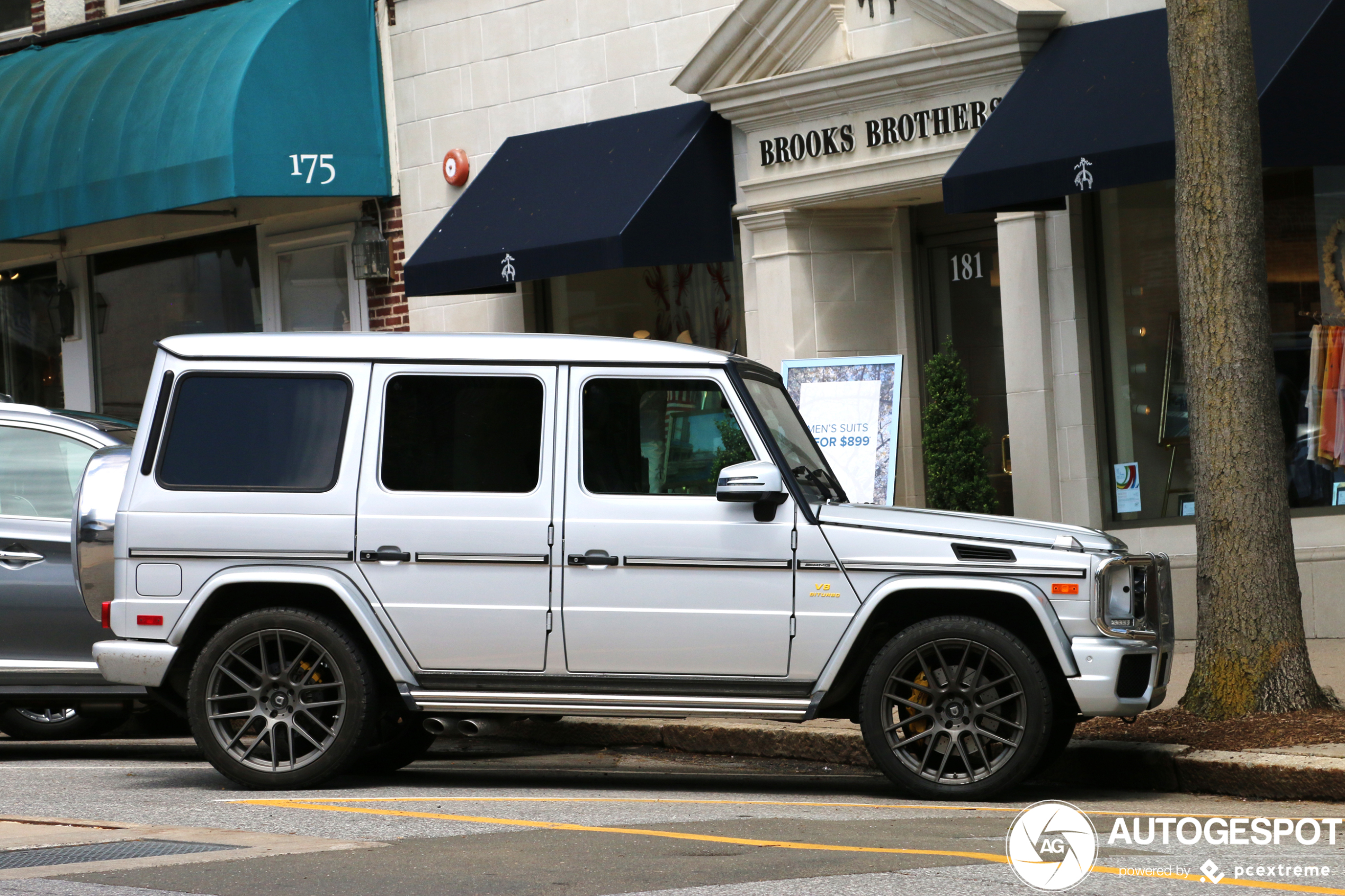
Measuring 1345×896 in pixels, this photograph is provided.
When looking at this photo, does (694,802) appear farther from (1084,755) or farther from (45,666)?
(45,666)

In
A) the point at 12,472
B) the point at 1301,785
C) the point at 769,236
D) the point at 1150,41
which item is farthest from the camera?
the point at 769,236

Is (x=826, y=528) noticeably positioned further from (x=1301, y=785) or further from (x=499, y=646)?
(x=1301, y=785)

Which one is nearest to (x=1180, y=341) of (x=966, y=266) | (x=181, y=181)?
(x=966, y=266)

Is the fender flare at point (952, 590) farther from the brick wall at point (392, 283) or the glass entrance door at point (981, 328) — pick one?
the brick wall at point (392, 283)

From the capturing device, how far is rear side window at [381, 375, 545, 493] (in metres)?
7.73

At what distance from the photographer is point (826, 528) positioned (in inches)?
293

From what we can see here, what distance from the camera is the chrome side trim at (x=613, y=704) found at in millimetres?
7461

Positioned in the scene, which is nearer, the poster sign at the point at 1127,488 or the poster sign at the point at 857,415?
the poster sign at the point at 857,415

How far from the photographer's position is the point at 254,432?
7.86 m

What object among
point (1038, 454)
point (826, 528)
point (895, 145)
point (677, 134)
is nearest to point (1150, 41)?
point (895, 145)

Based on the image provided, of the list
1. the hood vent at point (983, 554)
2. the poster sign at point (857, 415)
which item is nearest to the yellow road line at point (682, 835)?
the hood vent at point (983, 554)

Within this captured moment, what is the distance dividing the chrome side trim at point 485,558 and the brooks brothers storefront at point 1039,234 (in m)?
4.72

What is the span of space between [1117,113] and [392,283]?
740 centimetres

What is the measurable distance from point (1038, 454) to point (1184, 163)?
4266 mm
